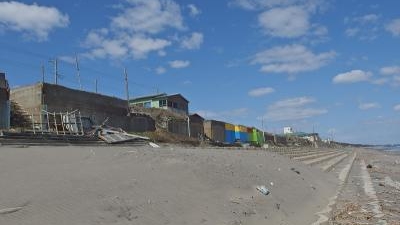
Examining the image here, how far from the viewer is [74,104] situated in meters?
32.8

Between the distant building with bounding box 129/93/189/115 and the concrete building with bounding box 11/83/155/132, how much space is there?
895 inches

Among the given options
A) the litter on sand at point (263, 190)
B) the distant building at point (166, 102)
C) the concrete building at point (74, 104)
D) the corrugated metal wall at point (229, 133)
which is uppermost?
the distant building at point (166, 102)

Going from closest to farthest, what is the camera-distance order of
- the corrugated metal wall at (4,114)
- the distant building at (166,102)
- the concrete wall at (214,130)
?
the corrugated metal wall at (4,114)
the concrete wall at (214,130)
the distant building at (166,102)

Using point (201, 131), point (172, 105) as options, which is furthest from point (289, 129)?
point (201, 131)

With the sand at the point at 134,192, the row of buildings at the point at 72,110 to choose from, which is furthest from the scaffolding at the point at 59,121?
the sand at the point at 134,192

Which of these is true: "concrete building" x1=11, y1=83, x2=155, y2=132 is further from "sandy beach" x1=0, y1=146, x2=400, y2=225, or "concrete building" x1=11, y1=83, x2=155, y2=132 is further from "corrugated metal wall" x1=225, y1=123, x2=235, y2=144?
"corrugated metal wall" x1=225, y1=123, x2=235, y2=144

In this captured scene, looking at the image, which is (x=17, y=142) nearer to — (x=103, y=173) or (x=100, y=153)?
(x=100, y=153)

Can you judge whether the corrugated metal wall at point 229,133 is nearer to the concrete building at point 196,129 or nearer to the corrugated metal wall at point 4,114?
the concrete building at point 196,129

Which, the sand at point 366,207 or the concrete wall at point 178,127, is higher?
the concrete wall at point 178,127

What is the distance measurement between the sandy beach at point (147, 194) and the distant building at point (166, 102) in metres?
45.3

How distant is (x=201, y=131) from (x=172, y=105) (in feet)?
47.2

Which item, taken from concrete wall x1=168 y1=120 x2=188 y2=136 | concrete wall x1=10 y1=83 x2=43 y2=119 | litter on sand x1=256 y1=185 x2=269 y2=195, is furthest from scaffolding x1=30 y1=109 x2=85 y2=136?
concrete wall x1=168 y1=120 x2=188 y2=136

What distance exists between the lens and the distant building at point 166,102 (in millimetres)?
63344

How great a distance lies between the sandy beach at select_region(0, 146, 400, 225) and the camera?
8852 millimetres
